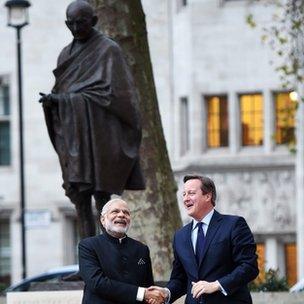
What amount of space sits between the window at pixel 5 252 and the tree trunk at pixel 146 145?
18.0 m

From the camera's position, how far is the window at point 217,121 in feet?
142

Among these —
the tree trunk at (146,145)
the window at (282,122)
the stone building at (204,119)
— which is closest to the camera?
the tree trunk at (146,145)

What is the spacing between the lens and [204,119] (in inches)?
1714

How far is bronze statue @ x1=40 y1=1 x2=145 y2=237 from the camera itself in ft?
59.3

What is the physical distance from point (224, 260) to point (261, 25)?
95.3 feet

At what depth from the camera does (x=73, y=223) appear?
1793 inches


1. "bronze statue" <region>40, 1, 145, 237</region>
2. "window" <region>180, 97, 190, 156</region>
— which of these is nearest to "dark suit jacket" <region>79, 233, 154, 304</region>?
"bronze statue" <region>40, 1, 145, 237</region>

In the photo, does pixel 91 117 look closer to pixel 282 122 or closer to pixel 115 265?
pixel 115 265

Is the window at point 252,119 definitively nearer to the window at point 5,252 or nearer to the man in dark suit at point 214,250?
the window at point 5,252

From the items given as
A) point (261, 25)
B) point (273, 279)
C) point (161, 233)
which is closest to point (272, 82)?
point (261, 25)

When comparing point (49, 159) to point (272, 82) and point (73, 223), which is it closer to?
point (73, 223)

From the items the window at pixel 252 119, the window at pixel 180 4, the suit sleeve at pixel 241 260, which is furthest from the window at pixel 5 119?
the suit sleeve at pixel 241 260

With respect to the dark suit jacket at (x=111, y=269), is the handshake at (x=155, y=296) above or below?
below

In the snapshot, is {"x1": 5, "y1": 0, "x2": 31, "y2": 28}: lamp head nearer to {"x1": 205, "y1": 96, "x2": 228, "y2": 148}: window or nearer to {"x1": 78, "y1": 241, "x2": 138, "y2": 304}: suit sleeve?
{"x1": 205, "y1": 96, "x2": 228, "y2": 148}: window
